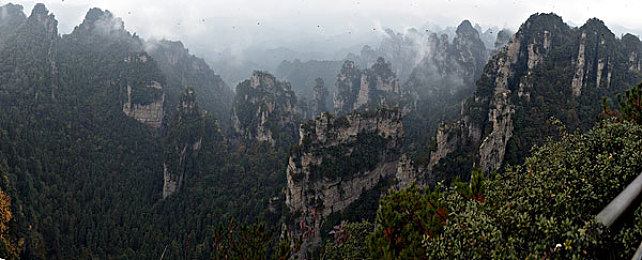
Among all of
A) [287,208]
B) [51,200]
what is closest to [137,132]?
[51,200]

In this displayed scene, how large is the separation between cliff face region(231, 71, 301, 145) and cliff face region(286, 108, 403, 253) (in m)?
40.8

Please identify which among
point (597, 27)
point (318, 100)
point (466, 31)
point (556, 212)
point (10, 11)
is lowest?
point (318, 100)

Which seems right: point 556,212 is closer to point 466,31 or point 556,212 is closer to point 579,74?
point 579,74

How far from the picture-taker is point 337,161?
214 feet

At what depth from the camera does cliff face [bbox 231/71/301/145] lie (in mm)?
106500

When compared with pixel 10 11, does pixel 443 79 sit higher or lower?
lower

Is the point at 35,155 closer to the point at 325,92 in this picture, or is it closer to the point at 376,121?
the point at 376,121

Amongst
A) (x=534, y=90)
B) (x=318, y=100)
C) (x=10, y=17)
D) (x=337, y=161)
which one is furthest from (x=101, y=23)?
→ (x=534, y=90)

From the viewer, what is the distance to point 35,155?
71625 mm

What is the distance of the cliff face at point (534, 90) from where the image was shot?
160 feet

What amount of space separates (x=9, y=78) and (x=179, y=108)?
43508 millimetres

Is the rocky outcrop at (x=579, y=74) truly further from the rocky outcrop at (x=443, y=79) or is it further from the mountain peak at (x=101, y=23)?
the mountain peak at (x=101, y=23)

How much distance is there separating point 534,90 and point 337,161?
35620mm

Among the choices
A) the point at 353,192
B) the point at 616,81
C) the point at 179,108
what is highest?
the point at 616,81
